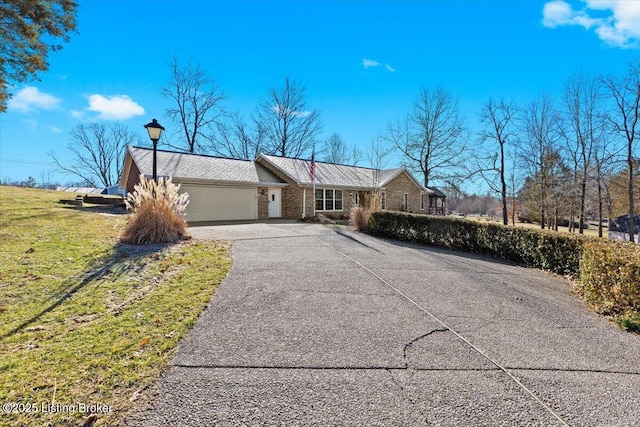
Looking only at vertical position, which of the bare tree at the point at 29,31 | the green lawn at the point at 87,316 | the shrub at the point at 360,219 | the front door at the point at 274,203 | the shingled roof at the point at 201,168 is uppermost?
the bare tree at the point at 29,31

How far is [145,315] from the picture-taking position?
3.73 meters

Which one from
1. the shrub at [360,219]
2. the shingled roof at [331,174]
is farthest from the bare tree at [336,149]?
the shrub at [360,219]

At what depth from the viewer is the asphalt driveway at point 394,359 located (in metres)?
2.28

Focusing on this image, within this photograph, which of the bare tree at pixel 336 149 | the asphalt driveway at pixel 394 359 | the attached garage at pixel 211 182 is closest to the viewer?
the asphalt driveway at pixel 394 359

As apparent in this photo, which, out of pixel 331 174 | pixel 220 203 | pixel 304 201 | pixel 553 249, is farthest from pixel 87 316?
pixel 331 174

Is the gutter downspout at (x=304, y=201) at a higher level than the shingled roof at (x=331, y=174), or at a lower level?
lower

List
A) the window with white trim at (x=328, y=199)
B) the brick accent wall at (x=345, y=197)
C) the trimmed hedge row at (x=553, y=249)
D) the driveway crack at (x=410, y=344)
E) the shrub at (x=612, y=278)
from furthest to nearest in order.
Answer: the window with white trim at (x=328, y=199) < the brick accent wall at (x=345, y=197) < the trimmed hedge row at (x=553, y=249) < the shrub at (x=612, y=278) < the driveway crack at (x=410, y=344)

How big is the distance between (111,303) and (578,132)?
25.0m

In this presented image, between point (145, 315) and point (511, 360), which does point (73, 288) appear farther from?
point (511, 360)

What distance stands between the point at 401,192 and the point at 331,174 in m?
6.53

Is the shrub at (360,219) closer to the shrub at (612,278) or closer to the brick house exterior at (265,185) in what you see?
the brick house exterior at (265,185)

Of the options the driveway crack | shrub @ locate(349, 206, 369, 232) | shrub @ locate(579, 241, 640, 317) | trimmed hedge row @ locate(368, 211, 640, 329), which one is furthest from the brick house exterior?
the driveway crack

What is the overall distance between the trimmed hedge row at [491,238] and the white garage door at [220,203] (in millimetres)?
8184

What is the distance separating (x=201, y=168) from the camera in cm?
1692
